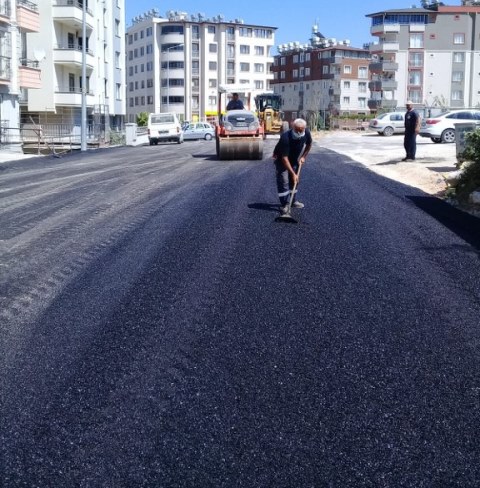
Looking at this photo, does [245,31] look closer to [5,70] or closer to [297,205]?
[5,70]

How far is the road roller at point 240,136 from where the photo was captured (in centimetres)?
2495

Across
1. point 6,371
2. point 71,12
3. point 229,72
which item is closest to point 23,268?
point 6,371

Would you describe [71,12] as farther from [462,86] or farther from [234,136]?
[462,86]

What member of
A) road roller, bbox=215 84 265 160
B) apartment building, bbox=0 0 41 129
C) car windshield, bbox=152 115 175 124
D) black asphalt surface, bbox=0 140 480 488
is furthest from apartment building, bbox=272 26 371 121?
black asphalt surface, bbox=0 140 480 488

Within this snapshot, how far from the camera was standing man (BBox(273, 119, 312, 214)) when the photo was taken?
12094 mm

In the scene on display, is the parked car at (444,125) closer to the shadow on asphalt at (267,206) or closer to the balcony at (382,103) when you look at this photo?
the shadow on asphalt at (267,206)

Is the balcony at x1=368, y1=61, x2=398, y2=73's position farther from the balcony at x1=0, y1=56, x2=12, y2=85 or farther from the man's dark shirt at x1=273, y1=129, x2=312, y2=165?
the man's dark shirt at x1=273, y1=129, x2=312, y2=165

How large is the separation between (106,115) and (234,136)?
118 ft

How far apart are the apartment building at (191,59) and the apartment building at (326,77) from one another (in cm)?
799

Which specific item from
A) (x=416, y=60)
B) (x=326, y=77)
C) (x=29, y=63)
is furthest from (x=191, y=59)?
(x=29, y=63)

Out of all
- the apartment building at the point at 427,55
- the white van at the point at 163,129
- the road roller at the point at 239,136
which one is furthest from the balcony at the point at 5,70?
the apartment building at the point at 427,55

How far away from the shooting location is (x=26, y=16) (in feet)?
131

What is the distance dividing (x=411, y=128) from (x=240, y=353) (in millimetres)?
17758

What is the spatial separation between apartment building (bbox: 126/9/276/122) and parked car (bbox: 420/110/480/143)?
228 feet
